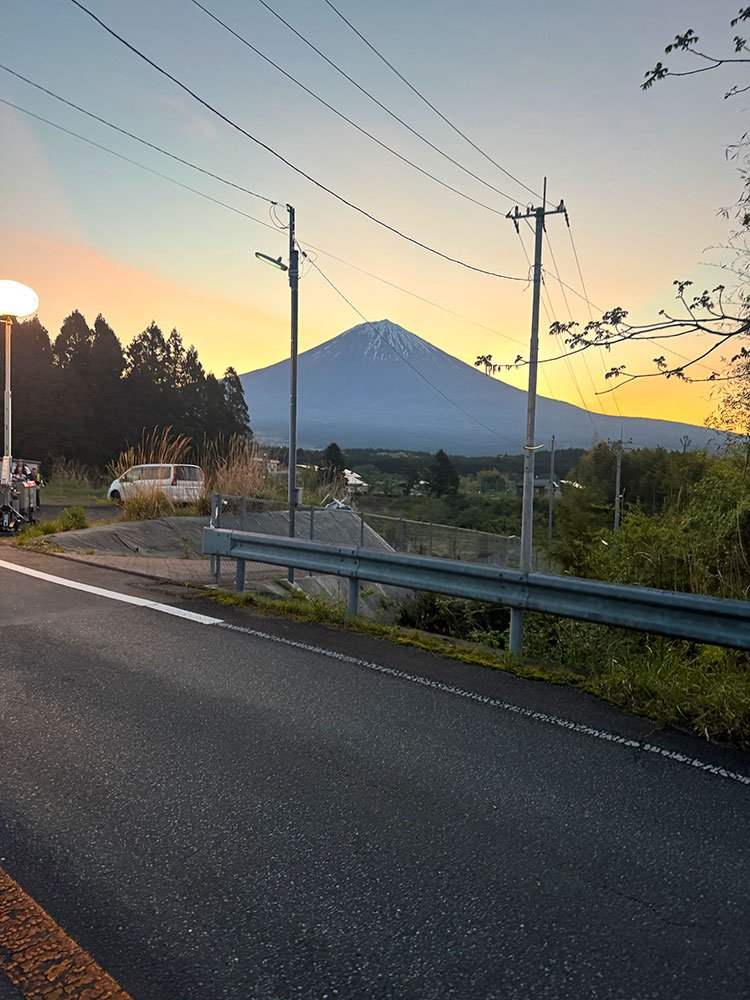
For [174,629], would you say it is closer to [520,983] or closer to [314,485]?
[520,983]

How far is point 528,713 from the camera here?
14.1 ft

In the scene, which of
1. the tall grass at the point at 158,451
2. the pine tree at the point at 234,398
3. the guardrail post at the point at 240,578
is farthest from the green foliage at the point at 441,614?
the pine tree at the point at 234,398

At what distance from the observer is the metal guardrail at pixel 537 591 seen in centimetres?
450

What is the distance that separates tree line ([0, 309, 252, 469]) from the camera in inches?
1962

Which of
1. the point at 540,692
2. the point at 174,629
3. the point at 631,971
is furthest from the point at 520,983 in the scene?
the point at 174,629

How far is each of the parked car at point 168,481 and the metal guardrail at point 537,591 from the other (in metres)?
9.06

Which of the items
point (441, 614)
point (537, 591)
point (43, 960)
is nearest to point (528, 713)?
point (537, 591)

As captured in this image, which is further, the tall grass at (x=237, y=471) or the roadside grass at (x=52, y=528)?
the tall grass at (x=237, y=471)

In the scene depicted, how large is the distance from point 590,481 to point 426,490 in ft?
79.4

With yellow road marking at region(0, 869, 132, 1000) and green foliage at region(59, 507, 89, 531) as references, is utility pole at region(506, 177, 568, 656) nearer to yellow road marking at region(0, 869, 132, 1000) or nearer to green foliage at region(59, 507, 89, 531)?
green foliage at region(59, 507, 89, 531)

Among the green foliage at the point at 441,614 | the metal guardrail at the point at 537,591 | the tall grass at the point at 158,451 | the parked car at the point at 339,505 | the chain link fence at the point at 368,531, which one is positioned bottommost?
the green foliage at the point at 441,614

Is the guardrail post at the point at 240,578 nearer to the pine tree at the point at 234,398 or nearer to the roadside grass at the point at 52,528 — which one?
the roadside grass at the point at 52,528

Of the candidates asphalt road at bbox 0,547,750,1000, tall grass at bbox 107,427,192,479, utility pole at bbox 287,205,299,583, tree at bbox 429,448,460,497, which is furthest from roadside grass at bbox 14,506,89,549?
tree at bbox 429,448,460,497

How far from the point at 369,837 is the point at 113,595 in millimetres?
5606
